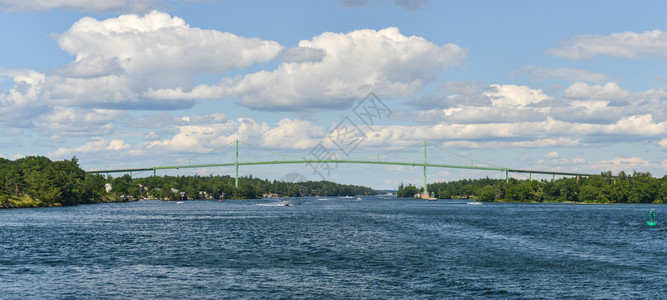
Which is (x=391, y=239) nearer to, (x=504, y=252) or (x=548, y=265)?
(x=504, y=252)

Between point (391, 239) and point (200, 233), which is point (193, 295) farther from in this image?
point (200, 233)

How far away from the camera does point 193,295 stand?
31.9m

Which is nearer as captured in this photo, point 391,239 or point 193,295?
point 193,295

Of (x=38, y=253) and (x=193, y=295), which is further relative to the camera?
(x=38, y=253)

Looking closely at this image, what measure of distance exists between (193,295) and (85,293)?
19.6ft

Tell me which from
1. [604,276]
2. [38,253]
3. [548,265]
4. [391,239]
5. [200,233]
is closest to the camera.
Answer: [604,276]

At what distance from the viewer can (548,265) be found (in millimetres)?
→ 43656

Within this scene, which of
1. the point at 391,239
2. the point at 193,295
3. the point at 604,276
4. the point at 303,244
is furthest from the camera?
the point at 391,239

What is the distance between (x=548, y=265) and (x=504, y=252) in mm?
8397

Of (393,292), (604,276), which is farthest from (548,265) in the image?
(393,292)

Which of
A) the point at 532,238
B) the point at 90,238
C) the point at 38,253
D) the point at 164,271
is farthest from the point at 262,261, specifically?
the point at 532,238

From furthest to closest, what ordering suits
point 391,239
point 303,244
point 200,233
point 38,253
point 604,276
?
1. point 200,233
2. point 391,239
3. point 303,244
4. point 38,253
5. point 604,276

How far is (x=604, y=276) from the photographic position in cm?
3856

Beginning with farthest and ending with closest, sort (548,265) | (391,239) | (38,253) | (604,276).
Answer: (391,239)
(38,253)
(548,265)
(604,276)
